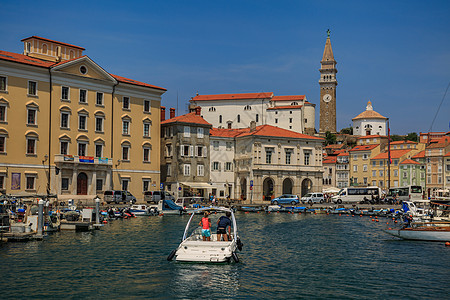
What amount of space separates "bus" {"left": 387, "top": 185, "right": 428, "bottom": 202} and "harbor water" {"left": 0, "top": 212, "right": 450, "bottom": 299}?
4949cm

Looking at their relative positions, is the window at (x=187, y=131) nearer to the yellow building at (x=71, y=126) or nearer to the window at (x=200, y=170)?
the yellow building at (x=71, y=126)

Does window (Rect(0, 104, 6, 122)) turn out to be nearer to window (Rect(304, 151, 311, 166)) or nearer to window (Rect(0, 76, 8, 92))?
window (Rect(0, 76, 8, 92))

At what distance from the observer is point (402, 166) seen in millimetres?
109875

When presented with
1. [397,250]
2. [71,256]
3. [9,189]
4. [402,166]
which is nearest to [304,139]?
[402,166]

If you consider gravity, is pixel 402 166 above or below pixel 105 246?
above

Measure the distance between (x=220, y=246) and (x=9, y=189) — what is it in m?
43.8

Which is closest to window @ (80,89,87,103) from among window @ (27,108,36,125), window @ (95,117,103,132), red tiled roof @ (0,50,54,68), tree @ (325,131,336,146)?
window @ (95,117,103,132)

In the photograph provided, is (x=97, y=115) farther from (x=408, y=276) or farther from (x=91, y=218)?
(x=408, y=276)

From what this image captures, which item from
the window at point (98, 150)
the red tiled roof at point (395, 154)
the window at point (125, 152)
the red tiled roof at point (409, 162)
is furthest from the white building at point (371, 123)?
the window at point (98, 150)

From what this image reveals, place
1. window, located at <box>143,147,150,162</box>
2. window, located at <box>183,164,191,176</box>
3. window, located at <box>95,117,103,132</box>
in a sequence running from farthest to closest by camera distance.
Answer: window, located at <box>183,164,191,176</box> < window, located at <box>143,147,150,162</box> < window, located at <box>95,117,103,132</box>

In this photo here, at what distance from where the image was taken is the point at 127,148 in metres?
74.5

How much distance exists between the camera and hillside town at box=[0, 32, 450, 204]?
210ft

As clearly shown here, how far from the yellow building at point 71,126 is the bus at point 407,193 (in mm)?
42475

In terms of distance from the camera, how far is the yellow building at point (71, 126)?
63.2 meters
